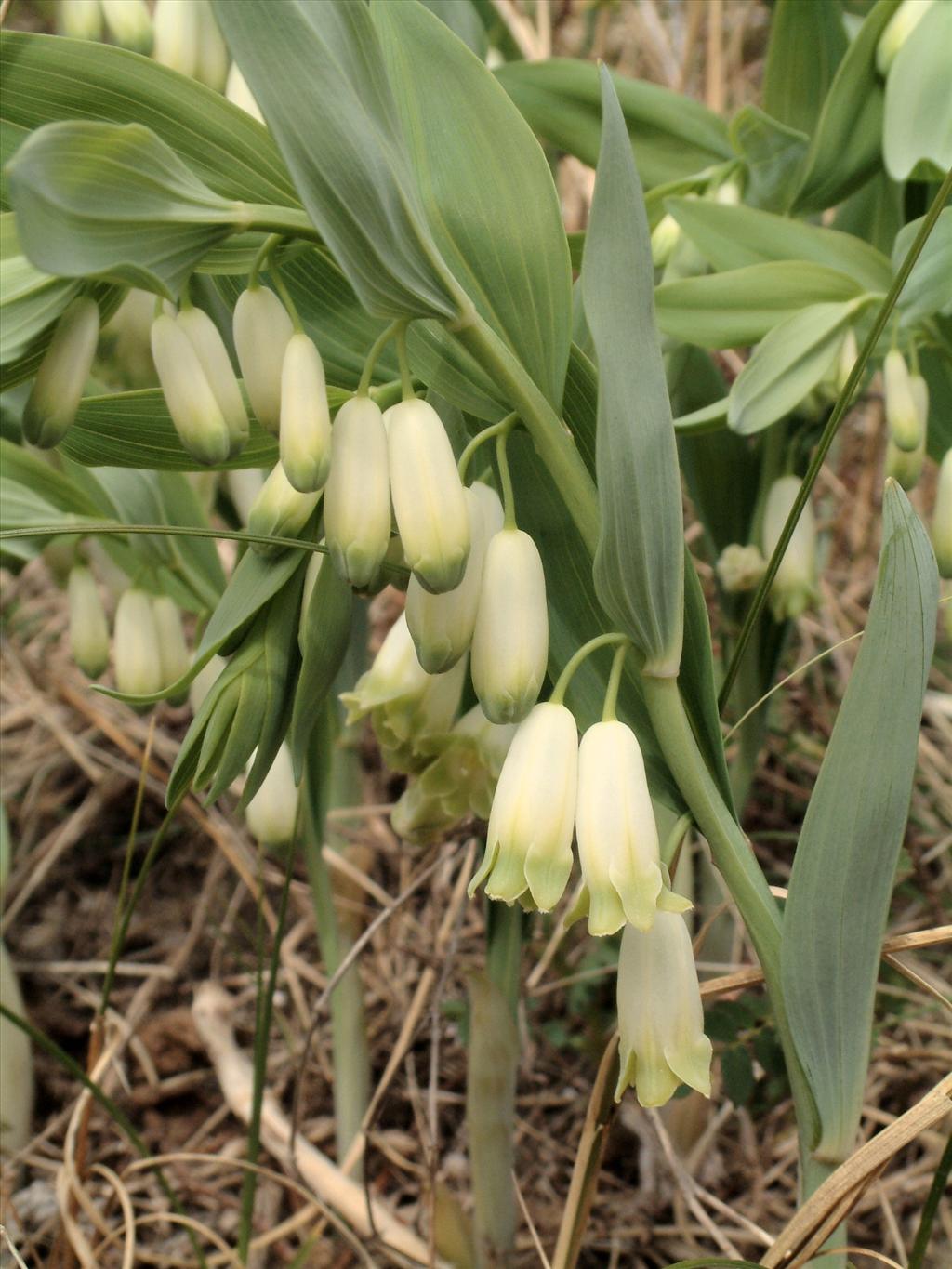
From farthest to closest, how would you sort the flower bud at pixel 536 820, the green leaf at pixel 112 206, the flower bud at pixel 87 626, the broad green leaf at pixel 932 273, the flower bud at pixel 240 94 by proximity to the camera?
1. the flower bud at pixel 87 626
2. the flower bud at pixel 240 94
3. the broad green leaf at pixel 932 273
4. the flower bud at pixel 536 820
5. the green leaf at pixel 112 206

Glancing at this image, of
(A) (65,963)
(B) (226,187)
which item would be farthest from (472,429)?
(A) (65,963)

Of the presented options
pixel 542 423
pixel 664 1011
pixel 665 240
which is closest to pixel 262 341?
pixel 542 423

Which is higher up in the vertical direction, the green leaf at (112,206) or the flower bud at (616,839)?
the green leaf at (112,206)

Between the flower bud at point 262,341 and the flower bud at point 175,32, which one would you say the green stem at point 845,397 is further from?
the flower bud at point 175,32

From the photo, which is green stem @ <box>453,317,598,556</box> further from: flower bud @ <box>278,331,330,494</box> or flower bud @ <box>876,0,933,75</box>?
flower bud @ <box>876,0,933,75</box>

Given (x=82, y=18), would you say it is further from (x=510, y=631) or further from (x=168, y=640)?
(x=510, y=631)

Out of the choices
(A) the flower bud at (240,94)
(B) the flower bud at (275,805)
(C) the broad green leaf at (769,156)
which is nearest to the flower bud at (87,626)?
(B) the flower bud at (275,805)
